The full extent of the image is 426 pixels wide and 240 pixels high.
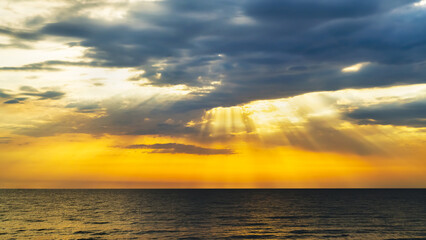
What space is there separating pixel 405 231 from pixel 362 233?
7.98 m

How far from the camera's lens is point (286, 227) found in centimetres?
6312

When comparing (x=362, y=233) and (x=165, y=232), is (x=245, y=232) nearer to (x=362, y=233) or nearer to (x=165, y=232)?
(x=165, y=232)

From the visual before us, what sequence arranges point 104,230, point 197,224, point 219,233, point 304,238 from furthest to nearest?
1. point 197,224
2. point 104,230
3. point 219,233
4. point 304,238

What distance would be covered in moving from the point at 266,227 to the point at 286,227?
11.6ft

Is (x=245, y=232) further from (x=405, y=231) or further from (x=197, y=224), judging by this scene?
(x=405, y=231)

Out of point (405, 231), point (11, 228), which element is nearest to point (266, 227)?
point (405, 231)

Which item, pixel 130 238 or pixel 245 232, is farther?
pixel 245 232

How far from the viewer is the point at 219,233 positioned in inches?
2190

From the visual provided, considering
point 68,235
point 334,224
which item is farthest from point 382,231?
point 68,235

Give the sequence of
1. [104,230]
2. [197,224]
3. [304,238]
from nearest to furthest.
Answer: [304,238], [104,230], [197,224]

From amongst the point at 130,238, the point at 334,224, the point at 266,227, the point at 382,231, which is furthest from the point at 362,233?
the point at 130,238

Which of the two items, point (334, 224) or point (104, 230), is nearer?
point (104, 230)

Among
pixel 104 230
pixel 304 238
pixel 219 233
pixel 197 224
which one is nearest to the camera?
pixel 304 238

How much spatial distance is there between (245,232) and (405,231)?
25997 mm
